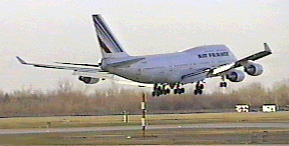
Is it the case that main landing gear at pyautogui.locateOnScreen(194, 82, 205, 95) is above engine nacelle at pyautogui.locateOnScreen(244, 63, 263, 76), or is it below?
below

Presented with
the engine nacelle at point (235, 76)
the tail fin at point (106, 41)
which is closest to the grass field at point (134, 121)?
the engine nacelle at point (235, 76)

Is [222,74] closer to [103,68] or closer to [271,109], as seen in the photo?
[103,68]

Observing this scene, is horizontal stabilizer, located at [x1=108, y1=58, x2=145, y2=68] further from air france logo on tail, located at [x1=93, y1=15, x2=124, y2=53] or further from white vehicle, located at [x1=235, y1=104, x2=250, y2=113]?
white vehicle, located at [x1=235, y1=104, x2=250, y2=113]

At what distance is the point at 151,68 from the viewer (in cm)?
6831

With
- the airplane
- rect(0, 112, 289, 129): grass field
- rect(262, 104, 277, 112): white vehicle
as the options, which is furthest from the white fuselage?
rect(262, 104, 277, 112): white vehicle

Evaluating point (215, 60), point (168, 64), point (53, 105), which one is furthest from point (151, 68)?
point (53, 105)

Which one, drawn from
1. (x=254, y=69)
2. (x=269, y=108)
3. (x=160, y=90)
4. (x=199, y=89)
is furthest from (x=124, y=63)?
(x=269, y=108)

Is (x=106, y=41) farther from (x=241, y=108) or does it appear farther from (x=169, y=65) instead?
(x=241, y=108)

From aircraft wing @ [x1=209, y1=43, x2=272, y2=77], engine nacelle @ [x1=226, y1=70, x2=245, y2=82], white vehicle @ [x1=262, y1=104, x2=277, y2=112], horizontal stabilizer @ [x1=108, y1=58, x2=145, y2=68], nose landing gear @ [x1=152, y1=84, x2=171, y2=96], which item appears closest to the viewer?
horizontal stabilizer @ [x1=108, y1=58, x2=145, y2=68]

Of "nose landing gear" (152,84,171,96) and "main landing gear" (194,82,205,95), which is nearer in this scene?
"main landing gear" (194,82,205,95)

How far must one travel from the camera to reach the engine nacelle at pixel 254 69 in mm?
68688

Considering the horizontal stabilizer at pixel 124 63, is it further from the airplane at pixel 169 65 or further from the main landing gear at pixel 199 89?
the main landing gear at pixel 199 89

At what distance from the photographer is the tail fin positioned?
6650 centimetres

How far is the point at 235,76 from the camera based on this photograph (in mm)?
69250
